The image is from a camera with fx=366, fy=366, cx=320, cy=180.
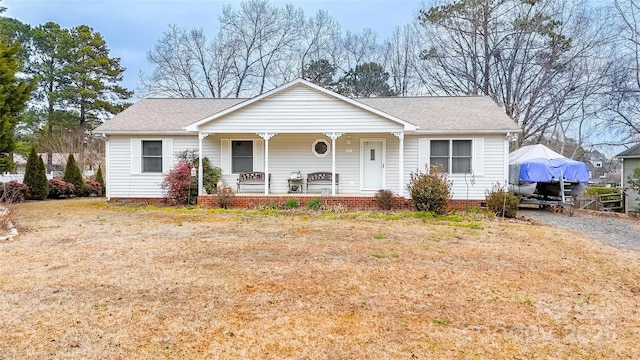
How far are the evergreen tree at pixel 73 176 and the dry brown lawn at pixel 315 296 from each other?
38.4 feet

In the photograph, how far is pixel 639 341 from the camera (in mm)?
3279

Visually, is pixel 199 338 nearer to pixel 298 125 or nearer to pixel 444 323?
pixel 444 323

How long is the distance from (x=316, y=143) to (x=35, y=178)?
40.4 feet

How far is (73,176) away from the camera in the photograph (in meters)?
17.8

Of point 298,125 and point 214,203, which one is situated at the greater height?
point 298,125

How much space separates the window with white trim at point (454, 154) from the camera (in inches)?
508

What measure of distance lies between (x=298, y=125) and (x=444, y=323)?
9.63 meters

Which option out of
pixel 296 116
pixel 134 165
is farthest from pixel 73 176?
pixel 296 116

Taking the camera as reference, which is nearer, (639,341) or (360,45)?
(639,341)

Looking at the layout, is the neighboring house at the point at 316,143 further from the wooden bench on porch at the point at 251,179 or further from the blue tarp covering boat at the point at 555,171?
the blue tarp covering boat at the point at 555,171

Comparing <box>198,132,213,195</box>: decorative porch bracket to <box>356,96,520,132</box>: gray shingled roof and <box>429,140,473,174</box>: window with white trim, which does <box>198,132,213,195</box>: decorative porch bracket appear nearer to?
<box>356,96,520,132</box>: gray shingled roof

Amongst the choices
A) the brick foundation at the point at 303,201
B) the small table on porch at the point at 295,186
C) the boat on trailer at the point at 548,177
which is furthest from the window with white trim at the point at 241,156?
the boat on trailer at the point at 548,177

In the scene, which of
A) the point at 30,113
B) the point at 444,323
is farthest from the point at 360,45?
the point at 444,323

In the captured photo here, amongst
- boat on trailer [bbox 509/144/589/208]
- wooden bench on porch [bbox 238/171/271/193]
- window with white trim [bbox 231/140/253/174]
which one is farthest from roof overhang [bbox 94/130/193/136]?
boat on trailer [bbox 509/144/589/208]
